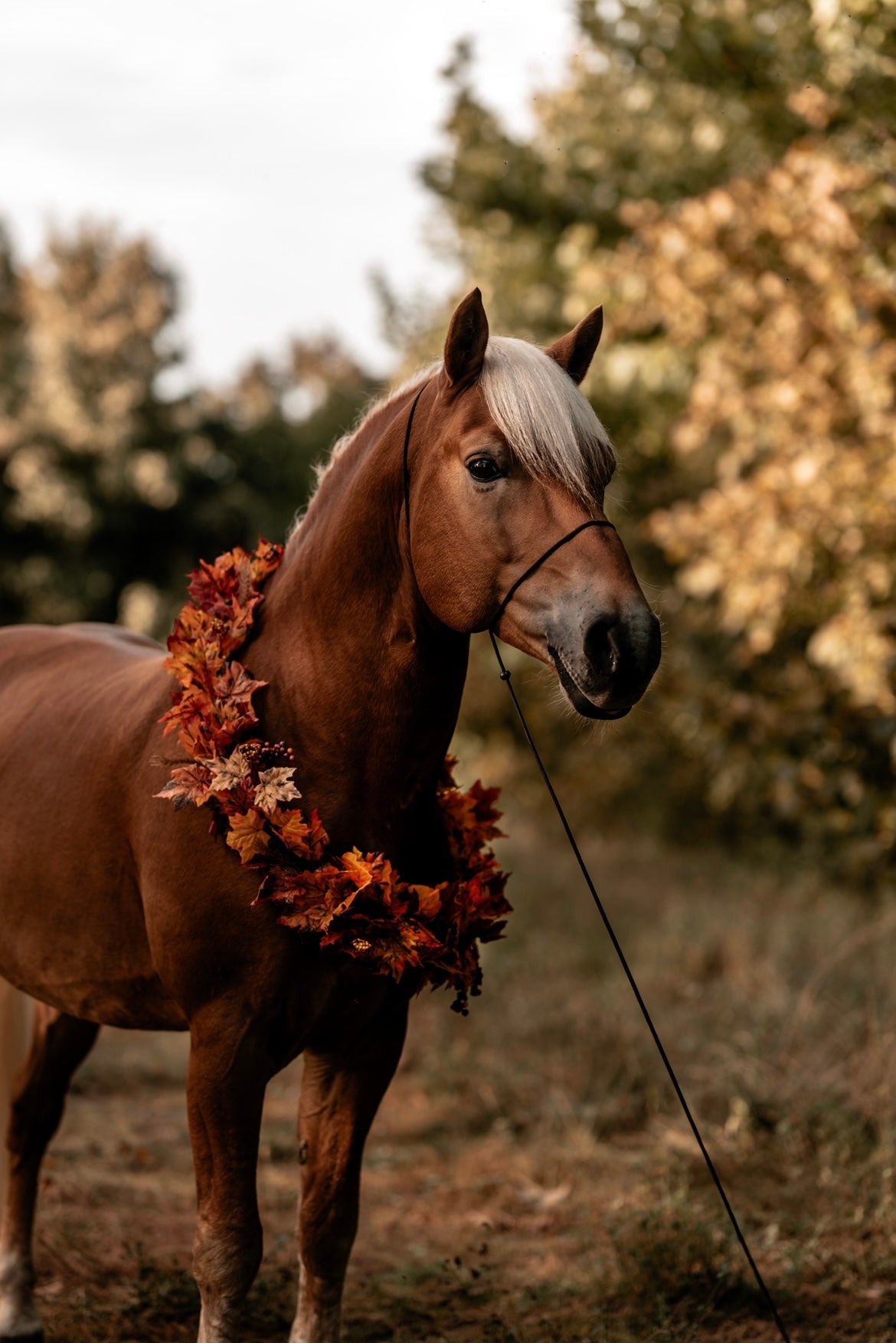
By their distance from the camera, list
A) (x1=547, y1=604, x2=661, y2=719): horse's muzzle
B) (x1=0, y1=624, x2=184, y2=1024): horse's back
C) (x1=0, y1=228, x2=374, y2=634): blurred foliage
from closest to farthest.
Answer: (x1=547, y1=604, x2=661, y2=719): horse's muzzle < (x1=0, y1=624, x2=184, y2=1024): horse's back < (x1=0, y1=228, x2=374, y2=634): blurred foliage

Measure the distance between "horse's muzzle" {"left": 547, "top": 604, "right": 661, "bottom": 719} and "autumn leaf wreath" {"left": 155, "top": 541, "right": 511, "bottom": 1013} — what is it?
0.67m

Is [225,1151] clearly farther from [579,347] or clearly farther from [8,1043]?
[579,347]

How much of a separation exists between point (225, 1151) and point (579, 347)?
2.03m

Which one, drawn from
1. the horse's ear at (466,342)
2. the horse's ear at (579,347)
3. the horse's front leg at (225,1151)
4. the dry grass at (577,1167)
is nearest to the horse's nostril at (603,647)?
the horse's ear at (466,342)

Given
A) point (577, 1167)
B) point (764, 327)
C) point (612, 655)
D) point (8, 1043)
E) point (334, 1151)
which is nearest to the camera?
point (612, 655)

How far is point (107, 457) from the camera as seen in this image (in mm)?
26250

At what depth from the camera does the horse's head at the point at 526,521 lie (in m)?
2.60

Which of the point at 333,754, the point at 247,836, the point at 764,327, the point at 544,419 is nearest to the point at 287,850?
the point at 247,836

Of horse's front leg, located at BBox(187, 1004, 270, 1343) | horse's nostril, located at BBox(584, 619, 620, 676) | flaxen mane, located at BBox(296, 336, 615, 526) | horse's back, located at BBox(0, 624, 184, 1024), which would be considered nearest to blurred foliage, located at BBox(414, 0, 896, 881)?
flaxen mane, located at BBox(296, 336, 615, 526)

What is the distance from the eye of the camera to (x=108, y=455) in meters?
26.2

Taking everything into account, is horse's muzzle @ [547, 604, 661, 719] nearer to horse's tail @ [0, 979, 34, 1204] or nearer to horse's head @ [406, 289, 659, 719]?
horse's head @ [406, 289, 659, 719]

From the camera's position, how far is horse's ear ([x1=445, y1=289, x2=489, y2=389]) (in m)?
2.76

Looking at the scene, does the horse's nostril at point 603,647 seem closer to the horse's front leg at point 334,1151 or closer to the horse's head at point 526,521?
the horse's head at point 526,521

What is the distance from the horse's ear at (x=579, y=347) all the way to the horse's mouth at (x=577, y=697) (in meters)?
0.78
